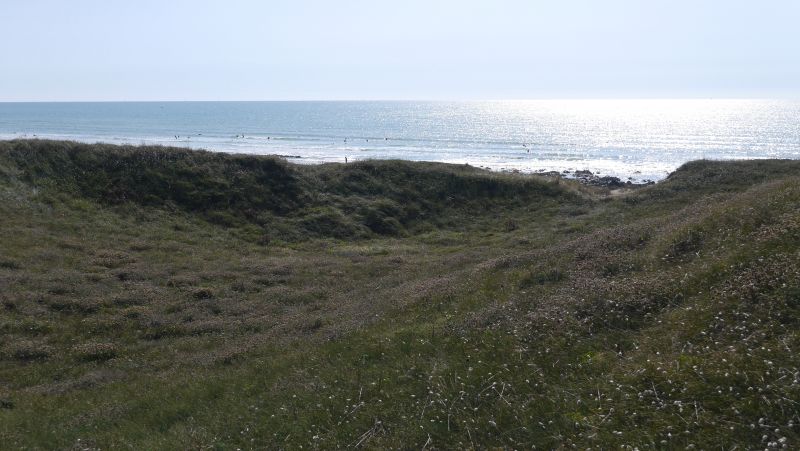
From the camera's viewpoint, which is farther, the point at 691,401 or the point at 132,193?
the point at 132,193

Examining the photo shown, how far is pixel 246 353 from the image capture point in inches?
675

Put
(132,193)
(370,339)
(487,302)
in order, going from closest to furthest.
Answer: (370,339) → (487,302) → (132,193)

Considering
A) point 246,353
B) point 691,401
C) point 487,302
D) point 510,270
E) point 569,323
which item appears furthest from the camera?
point 510,270

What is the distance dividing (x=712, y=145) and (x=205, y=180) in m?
132

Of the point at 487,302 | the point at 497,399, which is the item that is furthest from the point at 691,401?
the point at 487,302

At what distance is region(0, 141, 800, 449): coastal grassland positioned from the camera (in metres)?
8.73

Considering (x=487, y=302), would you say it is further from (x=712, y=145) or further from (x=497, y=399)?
(x=712, y=145)

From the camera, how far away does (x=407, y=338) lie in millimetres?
13930

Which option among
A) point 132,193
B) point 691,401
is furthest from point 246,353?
point 132,193

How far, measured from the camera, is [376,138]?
164 m

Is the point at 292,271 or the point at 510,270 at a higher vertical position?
the point at 510,270

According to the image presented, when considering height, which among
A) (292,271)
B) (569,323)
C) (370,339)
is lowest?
(292,271)

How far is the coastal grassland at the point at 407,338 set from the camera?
8.73m

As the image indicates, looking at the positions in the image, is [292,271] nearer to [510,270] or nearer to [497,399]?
[510,270]
